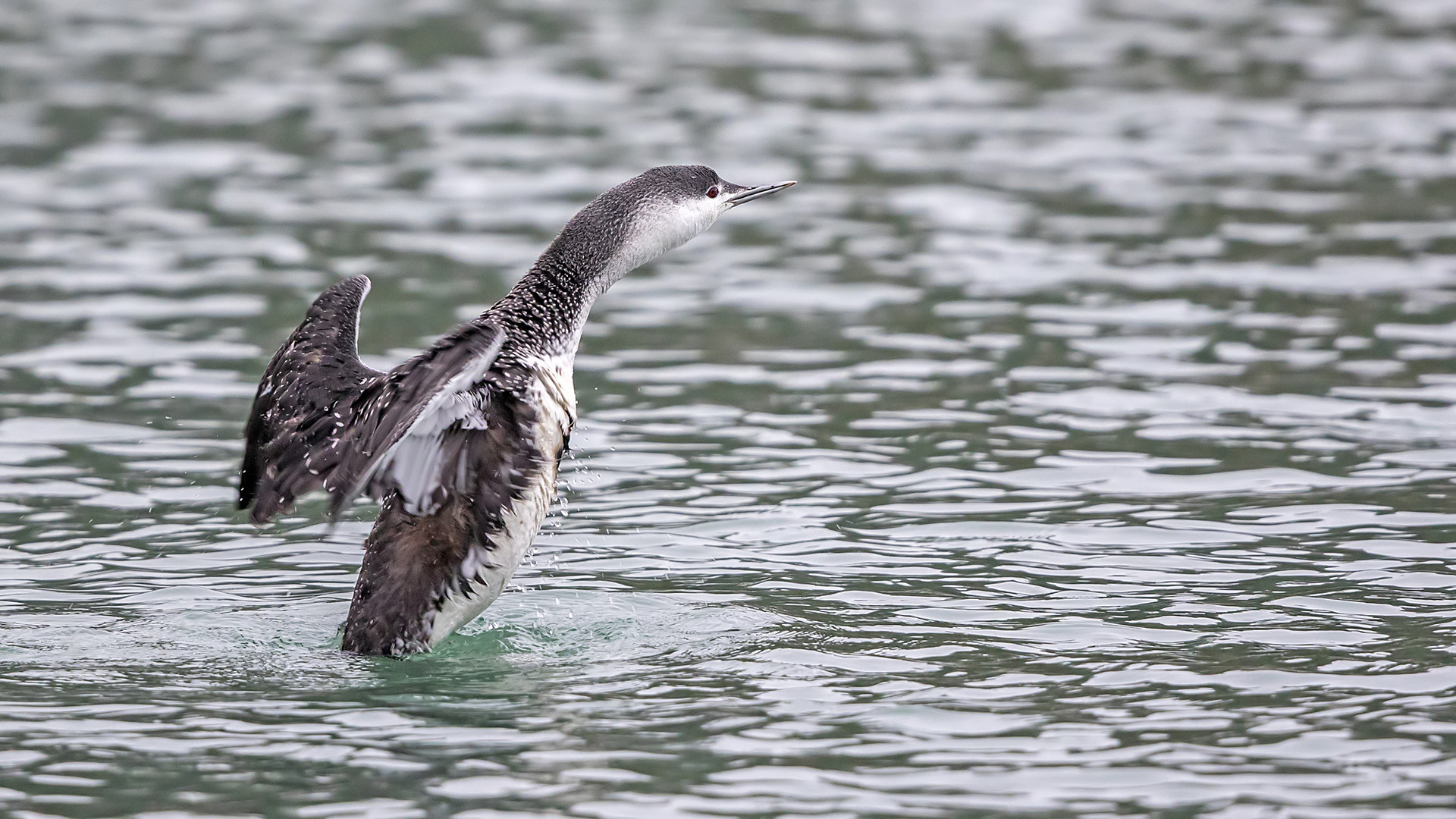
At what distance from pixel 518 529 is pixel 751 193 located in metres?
2.22

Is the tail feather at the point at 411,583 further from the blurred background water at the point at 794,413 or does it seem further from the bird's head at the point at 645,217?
the bird's head at the point at 645,217

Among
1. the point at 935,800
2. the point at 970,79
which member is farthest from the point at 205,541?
the point at 970,79

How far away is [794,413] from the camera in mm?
11336

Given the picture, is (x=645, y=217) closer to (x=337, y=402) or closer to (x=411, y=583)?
(x=337, y=402)

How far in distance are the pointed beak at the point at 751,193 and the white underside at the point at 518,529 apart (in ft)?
4.88

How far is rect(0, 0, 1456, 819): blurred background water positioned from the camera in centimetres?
678

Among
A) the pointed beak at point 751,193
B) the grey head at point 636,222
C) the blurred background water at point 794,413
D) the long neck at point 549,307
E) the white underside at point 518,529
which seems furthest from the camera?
the pointed beak at point 751,193

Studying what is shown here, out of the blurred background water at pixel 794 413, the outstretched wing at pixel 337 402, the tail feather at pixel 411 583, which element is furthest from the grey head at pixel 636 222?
the blurred background water at pixel 794 413

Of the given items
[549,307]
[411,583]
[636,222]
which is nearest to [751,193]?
[636,222]

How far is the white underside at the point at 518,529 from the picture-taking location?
7762mm

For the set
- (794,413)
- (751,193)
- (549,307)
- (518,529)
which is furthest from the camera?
(794,413)

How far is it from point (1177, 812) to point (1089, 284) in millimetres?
7763

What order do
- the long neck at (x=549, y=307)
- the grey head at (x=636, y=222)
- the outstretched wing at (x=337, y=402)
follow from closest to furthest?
the outstretched wing at (x=337, y=402) → the long neck at (x=549, y=307) → the grey head at (x=636, y=222)

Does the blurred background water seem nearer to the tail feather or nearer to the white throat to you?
the tail feather
